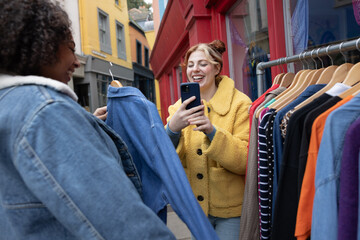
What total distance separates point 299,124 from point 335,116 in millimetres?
237

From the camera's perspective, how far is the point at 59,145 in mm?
710

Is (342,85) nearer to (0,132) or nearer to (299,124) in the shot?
(299,124)

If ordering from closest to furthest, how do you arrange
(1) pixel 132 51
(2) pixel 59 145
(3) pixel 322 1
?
(2) pixel 59 145
(3) pixel 322 1
(1) pixel 132 51

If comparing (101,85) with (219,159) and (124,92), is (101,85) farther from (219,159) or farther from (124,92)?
(124,92)

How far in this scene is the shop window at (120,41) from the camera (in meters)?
17.6

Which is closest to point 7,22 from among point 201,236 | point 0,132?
point 0,132

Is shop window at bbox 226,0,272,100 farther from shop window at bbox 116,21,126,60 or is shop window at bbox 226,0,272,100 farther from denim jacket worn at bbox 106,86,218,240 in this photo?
shop window at bbox 116,21,126,60

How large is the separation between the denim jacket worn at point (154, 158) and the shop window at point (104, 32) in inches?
580

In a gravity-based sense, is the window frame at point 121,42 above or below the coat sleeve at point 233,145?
above

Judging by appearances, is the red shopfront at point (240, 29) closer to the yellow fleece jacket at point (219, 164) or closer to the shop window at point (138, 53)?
the yellow fleece jacket at point (219, 164)

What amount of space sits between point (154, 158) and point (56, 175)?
58 cm

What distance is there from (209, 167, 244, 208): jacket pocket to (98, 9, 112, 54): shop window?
14436 millimetres

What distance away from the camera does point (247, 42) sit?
3615mm

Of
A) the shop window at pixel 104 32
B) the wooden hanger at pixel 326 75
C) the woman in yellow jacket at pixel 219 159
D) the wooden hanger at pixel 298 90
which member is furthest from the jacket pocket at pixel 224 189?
the shop window at pixel 104 32
